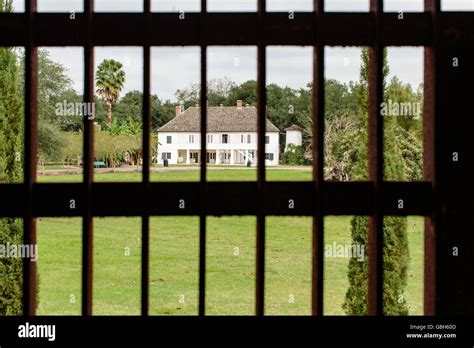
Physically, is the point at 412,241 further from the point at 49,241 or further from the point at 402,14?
the point at 402,14

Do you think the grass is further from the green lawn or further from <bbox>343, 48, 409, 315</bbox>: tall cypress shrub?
the green lawn

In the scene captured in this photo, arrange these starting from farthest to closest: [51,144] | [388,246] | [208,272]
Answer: [208,272] → [388,246] → [51,144]

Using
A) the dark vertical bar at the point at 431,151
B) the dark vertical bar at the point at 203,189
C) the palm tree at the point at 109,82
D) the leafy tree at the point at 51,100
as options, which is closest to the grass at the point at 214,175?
the palm tree at the point at 109,82

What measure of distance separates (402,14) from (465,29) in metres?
0.25

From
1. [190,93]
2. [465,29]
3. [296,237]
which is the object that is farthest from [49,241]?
[465,29]

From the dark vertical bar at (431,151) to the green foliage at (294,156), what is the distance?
3.96ft

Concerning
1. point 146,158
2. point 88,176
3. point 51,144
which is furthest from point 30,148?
point 51,144

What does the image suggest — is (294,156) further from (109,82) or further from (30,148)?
(30,148)

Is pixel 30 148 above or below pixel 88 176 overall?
above

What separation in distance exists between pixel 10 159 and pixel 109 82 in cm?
249

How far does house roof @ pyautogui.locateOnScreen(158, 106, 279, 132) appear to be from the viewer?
336 cm

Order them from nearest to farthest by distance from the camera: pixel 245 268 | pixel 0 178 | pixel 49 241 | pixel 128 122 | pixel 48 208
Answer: pixel 48 208 → pixel 128 122 → pixel 0 178 → pixel 49 241 → pixel 245 268

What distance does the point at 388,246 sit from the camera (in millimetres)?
6066

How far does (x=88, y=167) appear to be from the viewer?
2.07 meters
